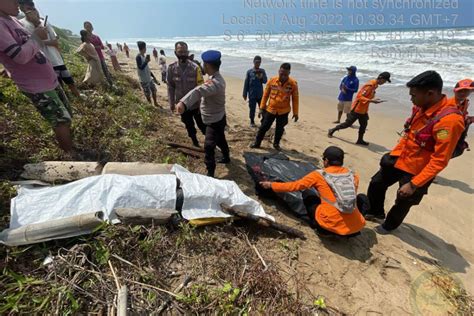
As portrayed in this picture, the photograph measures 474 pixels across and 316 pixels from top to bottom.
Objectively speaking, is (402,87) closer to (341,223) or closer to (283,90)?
(283,90)

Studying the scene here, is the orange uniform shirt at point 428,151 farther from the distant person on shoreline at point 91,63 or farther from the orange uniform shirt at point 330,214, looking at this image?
the distant person on shoreline at point 91,63

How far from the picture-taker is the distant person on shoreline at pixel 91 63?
573 centimetres

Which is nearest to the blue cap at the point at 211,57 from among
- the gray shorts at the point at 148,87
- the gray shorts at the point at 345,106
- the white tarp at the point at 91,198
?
the white tarp at the point at 91,198

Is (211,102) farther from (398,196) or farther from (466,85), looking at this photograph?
(466,85)

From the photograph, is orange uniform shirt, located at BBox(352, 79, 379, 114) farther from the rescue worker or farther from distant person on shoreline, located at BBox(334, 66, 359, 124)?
the rescue worker

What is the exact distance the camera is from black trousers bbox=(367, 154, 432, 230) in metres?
2.65

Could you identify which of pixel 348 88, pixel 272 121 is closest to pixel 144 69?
pixel 272 121

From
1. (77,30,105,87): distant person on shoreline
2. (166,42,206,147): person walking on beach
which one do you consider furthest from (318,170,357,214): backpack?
(77,30,105,87): distant person on shoreline

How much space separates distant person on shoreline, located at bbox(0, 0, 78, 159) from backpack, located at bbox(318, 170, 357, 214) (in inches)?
121

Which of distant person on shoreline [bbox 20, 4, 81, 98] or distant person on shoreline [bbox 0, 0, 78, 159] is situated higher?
distant person on shoreline [bbox 20, 4, 81, 98]

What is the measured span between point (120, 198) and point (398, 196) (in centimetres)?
275

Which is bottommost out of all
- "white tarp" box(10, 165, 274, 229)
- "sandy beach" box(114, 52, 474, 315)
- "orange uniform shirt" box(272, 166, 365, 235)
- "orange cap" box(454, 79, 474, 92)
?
"sandy beach" box(114, 52, 474, 315)

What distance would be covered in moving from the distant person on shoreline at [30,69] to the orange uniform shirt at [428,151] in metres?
3.81

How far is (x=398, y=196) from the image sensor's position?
2650mm
